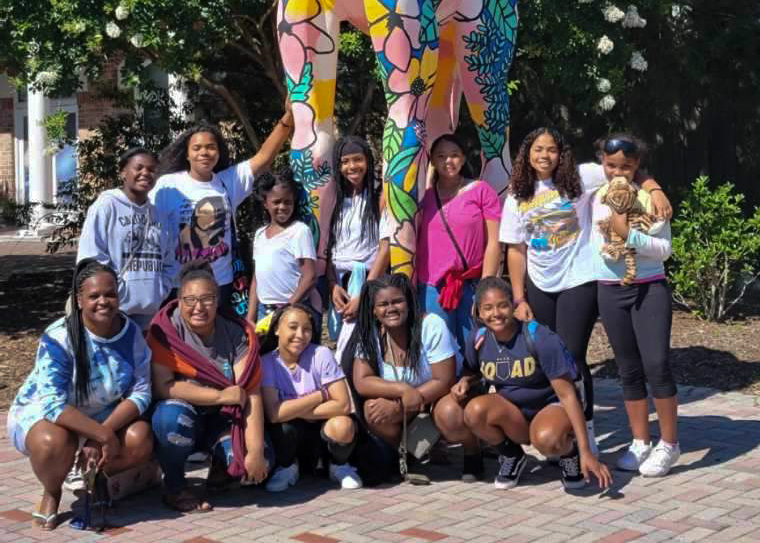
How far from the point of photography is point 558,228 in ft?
18.7

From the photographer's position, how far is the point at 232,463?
515 cm

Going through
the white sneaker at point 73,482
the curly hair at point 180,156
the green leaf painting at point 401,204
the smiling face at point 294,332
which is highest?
the curly hair at point 180,156

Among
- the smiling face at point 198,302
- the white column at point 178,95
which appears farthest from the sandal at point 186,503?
the white column at point 178,95

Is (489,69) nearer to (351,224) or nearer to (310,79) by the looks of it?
(310,79)

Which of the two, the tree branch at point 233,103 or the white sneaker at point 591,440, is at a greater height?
the tree branch at point 233,103

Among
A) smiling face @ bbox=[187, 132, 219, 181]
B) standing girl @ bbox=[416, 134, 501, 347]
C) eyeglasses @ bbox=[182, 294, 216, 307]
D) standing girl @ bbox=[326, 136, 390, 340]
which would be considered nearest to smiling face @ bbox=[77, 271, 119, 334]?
eyeglasses @ bbox=[182, 294, 216, 307]

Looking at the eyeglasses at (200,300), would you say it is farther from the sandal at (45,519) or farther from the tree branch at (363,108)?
the tree branch at (363,108)

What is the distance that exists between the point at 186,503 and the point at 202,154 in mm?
1681

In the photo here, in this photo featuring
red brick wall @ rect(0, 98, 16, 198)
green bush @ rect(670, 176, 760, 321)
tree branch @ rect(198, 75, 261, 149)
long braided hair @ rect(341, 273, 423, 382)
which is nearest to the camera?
long braided hair @ rect(341, 273, 423, 382)

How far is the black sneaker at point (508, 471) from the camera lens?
5.39 m

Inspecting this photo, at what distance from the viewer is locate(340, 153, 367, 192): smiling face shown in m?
5.98

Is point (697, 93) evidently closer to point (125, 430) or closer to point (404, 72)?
point (404, 72)

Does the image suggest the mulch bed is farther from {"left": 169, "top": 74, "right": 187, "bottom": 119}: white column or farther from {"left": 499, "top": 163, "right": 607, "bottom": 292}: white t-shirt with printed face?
{"left": 499, "top": 163, "right": 607, "bottom": 292}: white t-shirt with printed face

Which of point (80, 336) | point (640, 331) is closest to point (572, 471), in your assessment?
point (640, 331)
